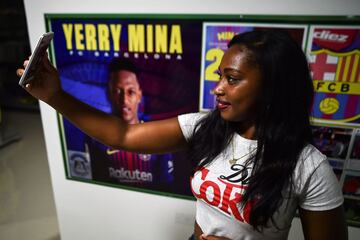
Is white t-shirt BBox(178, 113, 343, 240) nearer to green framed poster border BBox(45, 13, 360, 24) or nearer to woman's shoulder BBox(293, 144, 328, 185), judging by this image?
woman's shoulder BBox(293, 144, 328, 185)

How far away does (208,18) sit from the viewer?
3.70 ft

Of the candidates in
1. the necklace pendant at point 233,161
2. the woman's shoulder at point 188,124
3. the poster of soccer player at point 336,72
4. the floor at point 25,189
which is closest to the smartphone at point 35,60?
the woman's shoulder at point 188,124

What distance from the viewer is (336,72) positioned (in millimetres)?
1053

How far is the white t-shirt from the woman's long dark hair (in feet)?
0.08

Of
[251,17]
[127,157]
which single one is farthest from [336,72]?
[127,157]

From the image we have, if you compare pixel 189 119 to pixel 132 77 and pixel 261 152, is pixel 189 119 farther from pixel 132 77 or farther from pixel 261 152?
pixel 132 77

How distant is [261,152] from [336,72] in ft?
1.70

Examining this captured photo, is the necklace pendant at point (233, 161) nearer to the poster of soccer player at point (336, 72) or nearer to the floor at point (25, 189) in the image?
the poster of soccer player at point (336, 72)

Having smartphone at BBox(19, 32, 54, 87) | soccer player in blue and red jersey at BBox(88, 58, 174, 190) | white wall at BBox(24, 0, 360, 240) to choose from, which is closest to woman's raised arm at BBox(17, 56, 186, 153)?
smartphone at BBox(19, 32, 54, 87)

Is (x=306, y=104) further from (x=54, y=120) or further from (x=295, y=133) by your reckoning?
(x=54, y=120)

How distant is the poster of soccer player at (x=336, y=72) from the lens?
3.33 ft

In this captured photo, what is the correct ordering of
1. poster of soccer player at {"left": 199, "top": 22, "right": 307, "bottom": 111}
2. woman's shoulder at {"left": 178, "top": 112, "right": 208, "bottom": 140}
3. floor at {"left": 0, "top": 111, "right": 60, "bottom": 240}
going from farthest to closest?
floor at {"left": 0, "top": 111, "right": 60, "bottom": 240} → poster of soccer player at {"left": 199, "top": 22, "right": 307, "bottom": 111} → woman's shoulder at {"left": 178, "top": 112, "right": 208, "bottom": 140}

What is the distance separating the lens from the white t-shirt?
727mm

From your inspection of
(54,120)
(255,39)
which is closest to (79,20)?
(54,120)
